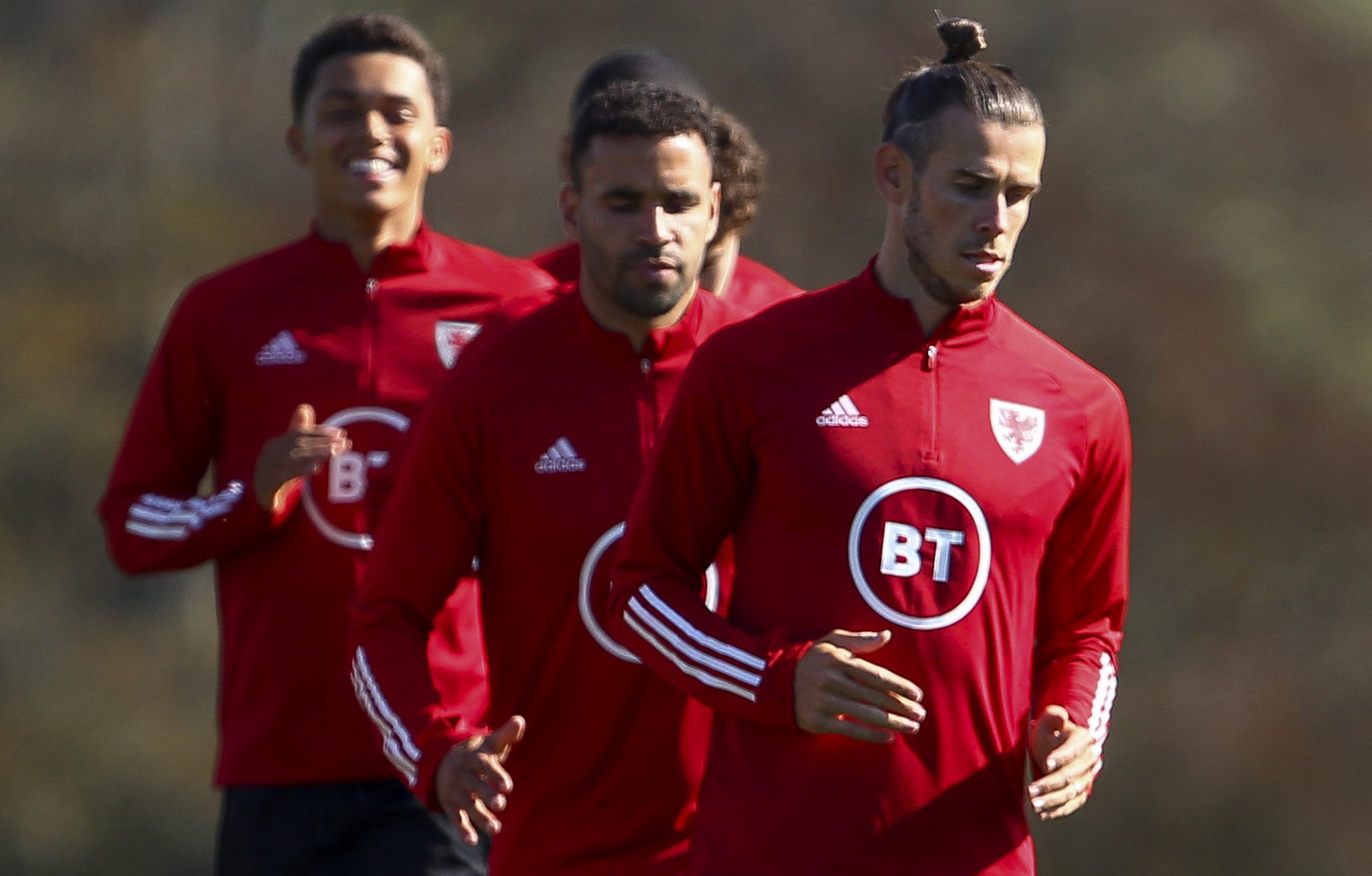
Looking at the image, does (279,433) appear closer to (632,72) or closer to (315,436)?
(315,436)

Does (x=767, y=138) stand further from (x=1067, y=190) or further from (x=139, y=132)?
(x=139, y=132)

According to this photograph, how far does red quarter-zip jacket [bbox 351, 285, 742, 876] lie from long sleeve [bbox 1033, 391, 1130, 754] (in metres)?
0.68

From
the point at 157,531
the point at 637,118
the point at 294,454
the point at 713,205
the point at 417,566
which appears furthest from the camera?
the point at 157,531

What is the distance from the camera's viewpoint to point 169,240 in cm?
1126

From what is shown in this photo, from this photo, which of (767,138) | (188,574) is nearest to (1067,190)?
(767,138)

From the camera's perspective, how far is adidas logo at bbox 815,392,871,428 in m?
3.57

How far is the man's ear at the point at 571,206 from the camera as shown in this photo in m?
4.25

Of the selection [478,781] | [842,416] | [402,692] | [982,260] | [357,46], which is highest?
[357,46]

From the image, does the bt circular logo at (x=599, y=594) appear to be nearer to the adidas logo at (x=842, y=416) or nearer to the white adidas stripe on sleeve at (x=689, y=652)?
the white adidas stripe on sleeve at (x=689, y=652)

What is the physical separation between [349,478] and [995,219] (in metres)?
1.71

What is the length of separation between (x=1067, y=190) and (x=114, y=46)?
17.1 feet

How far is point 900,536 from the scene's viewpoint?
3516 mm

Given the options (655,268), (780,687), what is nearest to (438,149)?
(655,268)

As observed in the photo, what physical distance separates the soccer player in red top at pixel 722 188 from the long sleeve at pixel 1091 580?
1.45 meters
